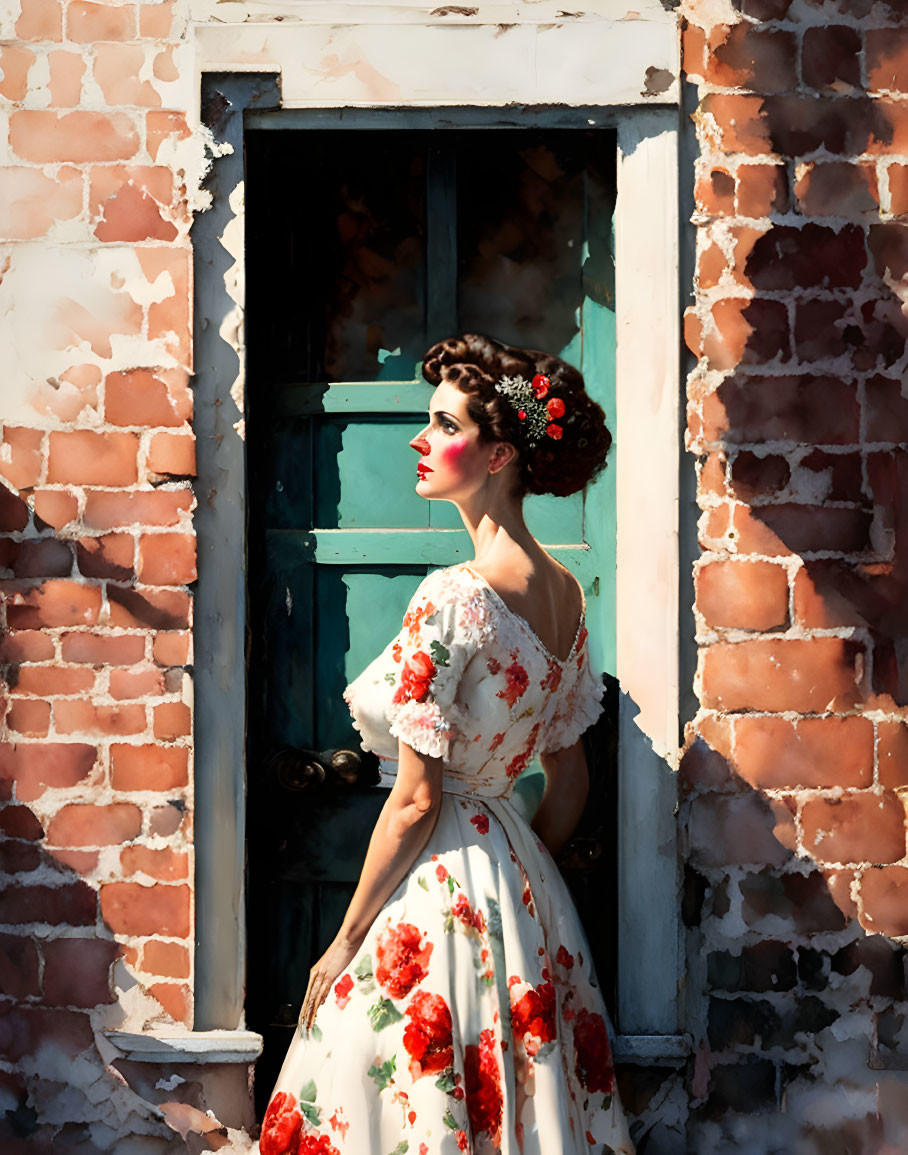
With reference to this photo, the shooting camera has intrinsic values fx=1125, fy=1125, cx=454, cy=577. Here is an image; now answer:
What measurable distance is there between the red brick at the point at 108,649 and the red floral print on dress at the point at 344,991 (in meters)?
0.94

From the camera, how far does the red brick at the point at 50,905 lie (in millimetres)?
2719

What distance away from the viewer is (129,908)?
2717mm

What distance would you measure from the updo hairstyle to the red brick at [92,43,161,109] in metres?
0.98

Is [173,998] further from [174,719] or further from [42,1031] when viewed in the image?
[174,719]

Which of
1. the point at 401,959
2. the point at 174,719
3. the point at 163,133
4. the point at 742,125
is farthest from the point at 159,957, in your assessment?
the point at 742,125

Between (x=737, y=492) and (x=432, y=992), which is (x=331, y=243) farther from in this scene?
(x=432, y=992)

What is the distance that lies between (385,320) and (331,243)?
246 millimetres

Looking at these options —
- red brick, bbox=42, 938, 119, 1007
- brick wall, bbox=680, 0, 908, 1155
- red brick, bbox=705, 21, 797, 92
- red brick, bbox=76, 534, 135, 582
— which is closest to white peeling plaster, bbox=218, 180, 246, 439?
red brick, bbox=76, 534, 135, 582

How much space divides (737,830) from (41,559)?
5.92ft

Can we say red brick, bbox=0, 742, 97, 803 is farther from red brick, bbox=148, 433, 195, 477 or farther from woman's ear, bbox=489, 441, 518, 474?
woman's ear, bbox=489, 441, 518, 474

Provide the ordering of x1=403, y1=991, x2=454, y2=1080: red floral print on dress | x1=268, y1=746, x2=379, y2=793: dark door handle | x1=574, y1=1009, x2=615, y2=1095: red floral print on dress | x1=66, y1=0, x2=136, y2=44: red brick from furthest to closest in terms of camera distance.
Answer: x1=268, y1=746, x2=379, y2=793: dark door handle
x1=66, y1=0, x2=136, y2=44: red brick
x1=574, y1=1009, x2=615, y2=1095: red floral print on dress
x1=403, y1=991, x2=454, y2=1080: red floral print on dress

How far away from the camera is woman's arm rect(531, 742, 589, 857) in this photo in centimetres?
270

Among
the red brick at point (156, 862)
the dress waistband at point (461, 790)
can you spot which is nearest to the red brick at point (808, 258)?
the dress waistband at point (461, 790)

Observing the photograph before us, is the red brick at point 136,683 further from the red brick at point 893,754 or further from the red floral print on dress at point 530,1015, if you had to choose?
the red brick at point 893,754
